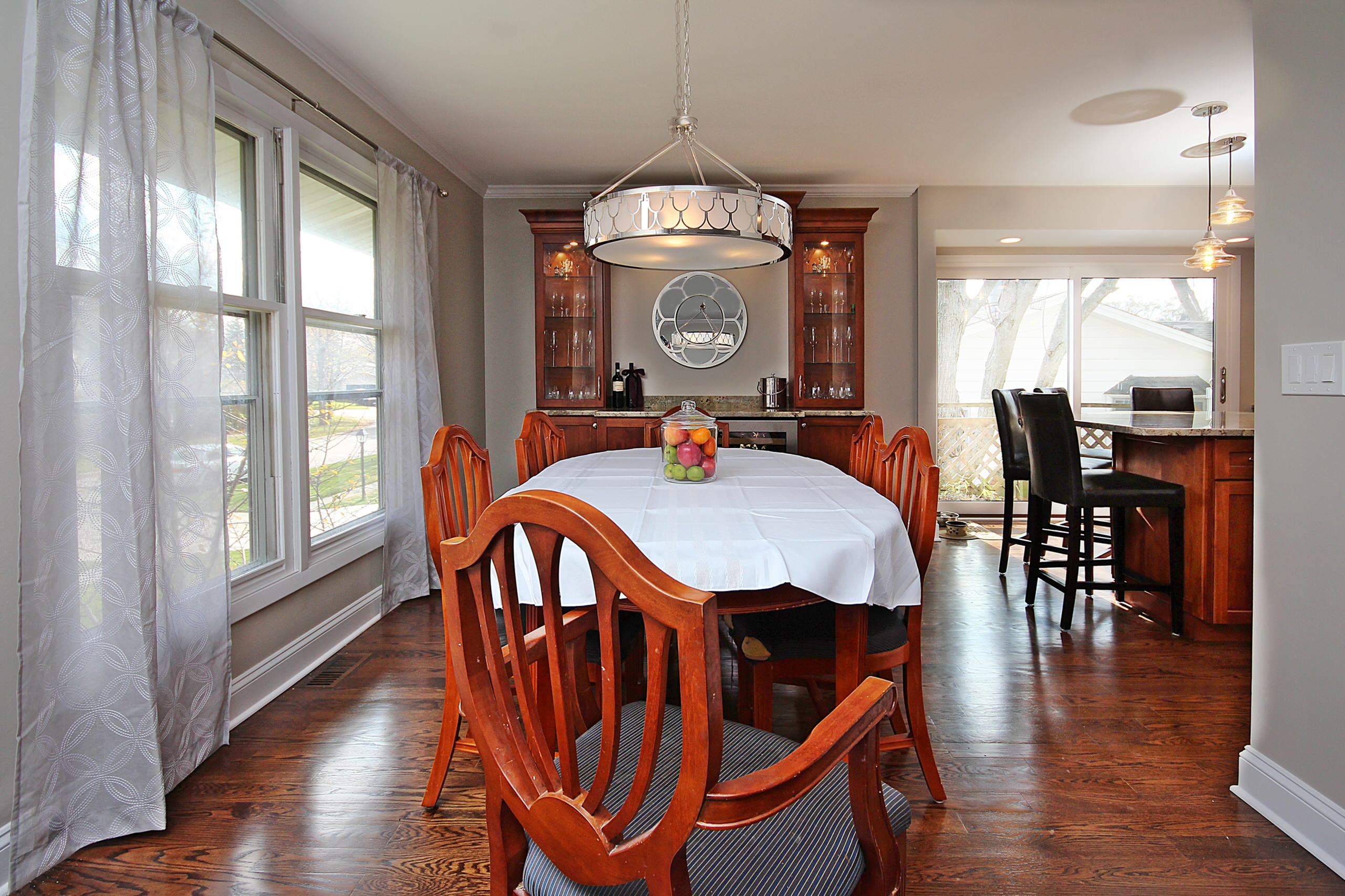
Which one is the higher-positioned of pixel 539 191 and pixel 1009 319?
pixel 539 191

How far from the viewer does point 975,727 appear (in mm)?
2287

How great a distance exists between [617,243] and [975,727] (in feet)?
6.15

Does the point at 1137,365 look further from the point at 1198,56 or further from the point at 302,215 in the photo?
the point at 302,215

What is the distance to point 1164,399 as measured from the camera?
17.0ft

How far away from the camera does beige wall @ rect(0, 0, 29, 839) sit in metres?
1.56

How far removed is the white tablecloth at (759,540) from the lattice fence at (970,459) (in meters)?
4.05

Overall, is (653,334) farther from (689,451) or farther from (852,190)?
(689,451)

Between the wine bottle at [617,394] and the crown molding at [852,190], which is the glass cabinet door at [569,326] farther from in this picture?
the crown molding at [852,190]

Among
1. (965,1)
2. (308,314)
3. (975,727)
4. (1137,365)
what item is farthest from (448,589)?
(1137,365)

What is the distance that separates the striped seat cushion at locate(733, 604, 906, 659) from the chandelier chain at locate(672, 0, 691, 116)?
146 cm

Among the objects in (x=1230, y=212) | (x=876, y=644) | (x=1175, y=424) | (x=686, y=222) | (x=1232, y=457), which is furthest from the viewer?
(x=1230, y=212)

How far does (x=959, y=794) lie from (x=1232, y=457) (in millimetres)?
2082

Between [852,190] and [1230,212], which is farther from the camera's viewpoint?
[852,190]

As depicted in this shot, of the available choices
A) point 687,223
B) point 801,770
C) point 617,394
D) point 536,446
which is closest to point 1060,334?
point 617,394
